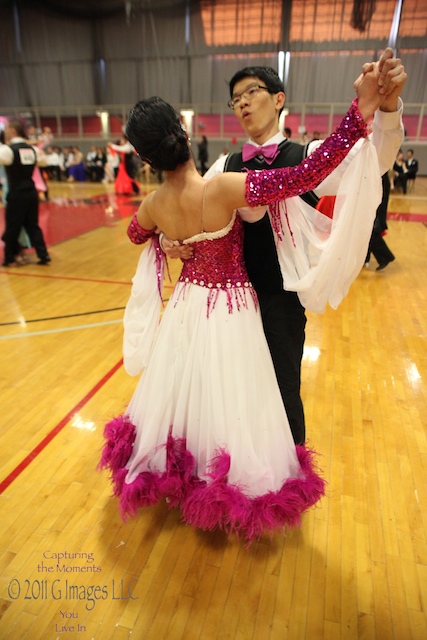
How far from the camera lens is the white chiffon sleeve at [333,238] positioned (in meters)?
1.27

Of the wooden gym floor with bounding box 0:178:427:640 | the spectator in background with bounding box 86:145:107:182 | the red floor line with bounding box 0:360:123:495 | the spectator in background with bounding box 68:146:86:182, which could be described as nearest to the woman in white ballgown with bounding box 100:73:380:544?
the wooden gym floor with bounding box 0:178:427:640

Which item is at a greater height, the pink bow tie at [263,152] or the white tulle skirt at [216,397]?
the pink bow tie at [263,152]

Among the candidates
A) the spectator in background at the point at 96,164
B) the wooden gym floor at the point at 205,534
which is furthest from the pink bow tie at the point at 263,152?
the spectator in background at the point at 96,164

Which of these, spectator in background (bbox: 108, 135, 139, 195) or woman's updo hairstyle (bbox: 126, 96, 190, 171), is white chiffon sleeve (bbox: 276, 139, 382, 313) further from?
spectator in background (bbox: 108, 135, 139, 195)

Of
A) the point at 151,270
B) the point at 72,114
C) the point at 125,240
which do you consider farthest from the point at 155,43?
the point at 151,270

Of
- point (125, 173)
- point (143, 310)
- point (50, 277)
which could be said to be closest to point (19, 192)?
point (50, 277)

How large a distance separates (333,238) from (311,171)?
0.85 feet

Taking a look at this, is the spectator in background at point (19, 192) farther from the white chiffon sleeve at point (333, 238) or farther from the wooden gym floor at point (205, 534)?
the white chiffon sleeve at point (333, 238)

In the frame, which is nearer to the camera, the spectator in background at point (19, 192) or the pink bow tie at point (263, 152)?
the pink bow tie at point (263, 152)

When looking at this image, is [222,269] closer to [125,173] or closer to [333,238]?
[333,238]

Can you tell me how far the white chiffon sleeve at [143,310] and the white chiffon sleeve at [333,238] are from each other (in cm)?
52

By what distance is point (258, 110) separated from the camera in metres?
1.44

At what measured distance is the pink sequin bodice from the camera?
1417 millimetres

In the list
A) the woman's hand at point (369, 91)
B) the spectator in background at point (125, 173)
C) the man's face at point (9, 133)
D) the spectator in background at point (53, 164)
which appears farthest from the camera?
the spectator in background at point (53, 164)
